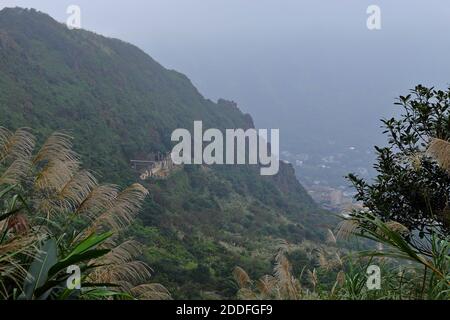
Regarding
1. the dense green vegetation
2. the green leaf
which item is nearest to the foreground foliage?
the green leaf

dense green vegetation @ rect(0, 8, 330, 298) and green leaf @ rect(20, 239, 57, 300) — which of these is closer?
green leaf @ rect(20, 239, 57, 300)

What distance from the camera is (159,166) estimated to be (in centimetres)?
2822

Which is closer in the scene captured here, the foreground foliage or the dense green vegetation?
the foreground foliage

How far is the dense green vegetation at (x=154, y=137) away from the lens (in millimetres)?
17625

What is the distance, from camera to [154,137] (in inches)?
1235

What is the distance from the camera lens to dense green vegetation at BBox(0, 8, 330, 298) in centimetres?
1762

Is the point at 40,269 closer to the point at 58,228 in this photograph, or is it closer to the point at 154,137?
the point at 58,228

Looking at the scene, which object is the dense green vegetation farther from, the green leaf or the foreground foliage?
the green leaf

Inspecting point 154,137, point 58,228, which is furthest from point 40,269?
point 154,137

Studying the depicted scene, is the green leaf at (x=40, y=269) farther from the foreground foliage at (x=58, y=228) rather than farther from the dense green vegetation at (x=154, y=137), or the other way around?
the dense green vegetation at (x=154, y=137)

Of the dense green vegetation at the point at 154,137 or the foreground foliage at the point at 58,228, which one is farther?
the dense green vegetation at the point at 154,137

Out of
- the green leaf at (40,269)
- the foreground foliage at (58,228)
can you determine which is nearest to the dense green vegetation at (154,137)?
the foreground foliage at (58,228)
